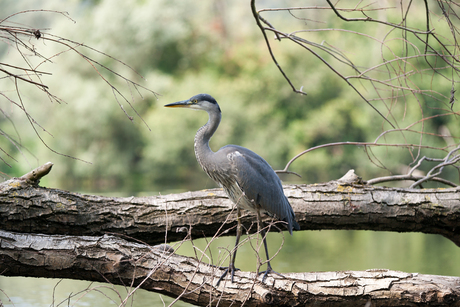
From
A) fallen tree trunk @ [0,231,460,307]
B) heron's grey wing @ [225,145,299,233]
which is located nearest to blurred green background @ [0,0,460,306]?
heron's grey wing @ [225,145,299,233]

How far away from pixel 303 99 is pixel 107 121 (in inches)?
217

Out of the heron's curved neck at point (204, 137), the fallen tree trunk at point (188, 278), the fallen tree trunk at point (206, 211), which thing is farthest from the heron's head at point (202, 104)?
the fallen tree trunk at point (188, 278)

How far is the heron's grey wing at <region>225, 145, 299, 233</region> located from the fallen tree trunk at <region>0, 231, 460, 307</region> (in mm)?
356

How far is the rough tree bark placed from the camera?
5.21ft

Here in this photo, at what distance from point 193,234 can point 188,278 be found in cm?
56

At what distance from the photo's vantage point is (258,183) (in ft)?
6.28

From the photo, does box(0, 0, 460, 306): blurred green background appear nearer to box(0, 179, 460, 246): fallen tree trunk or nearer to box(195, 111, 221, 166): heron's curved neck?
box(0, 179, 460, 246): fallen tree trunk

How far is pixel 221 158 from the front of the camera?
194cm

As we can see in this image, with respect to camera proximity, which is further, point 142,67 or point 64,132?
point 142,67

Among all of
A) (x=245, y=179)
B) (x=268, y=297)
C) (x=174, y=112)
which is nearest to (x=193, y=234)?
(x=245, y=179)

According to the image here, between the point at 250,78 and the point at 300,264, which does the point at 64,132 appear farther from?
the point at 300,264

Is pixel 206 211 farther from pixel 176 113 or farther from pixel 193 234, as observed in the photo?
pixel 176 113

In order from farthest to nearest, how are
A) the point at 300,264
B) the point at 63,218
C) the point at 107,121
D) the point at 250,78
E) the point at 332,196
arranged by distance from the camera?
the point at 250,78 < the point at 107,121 < the point at 300,264 < the point at 332,196 < the point at 63,218

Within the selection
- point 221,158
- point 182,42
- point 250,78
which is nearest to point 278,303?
point 221,158
